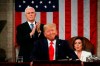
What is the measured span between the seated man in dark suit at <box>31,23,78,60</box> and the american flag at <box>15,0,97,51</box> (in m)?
2.25

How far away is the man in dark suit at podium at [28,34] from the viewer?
17.7ft

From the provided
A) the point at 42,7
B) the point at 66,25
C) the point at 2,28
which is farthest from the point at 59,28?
the point at 2,28

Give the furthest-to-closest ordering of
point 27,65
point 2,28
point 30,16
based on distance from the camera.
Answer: point 2,28, point 30,16, point 27,65

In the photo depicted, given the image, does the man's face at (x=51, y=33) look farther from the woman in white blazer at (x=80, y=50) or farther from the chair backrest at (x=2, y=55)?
the chair backrest at (x=2, y=55)

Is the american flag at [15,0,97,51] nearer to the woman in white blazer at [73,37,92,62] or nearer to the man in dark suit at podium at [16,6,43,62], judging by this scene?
the woman in white blazer at [73,37,92,62]

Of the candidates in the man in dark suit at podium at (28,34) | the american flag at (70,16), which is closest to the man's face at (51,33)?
the man in dark suit at podium at (28,34)

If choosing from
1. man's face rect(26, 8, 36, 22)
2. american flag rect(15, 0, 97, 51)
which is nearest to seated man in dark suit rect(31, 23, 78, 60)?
man's face rect(26, 8, 36, 22)

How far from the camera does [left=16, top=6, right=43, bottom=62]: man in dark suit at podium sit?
17.7 ft

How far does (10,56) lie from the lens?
22.4 feet

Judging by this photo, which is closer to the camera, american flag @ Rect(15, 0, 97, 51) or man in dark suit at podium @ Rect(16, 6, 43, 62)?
man in dark suit at podium @ Rect(16, 6, 43, 62)

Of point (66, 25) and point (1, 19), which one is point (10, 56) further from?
point (66, 25)

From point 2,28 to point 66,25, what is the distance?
1.44m

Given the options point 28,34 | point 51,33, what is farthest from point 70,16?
point 51,33

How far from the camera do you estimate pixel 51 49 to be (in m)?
4.51
